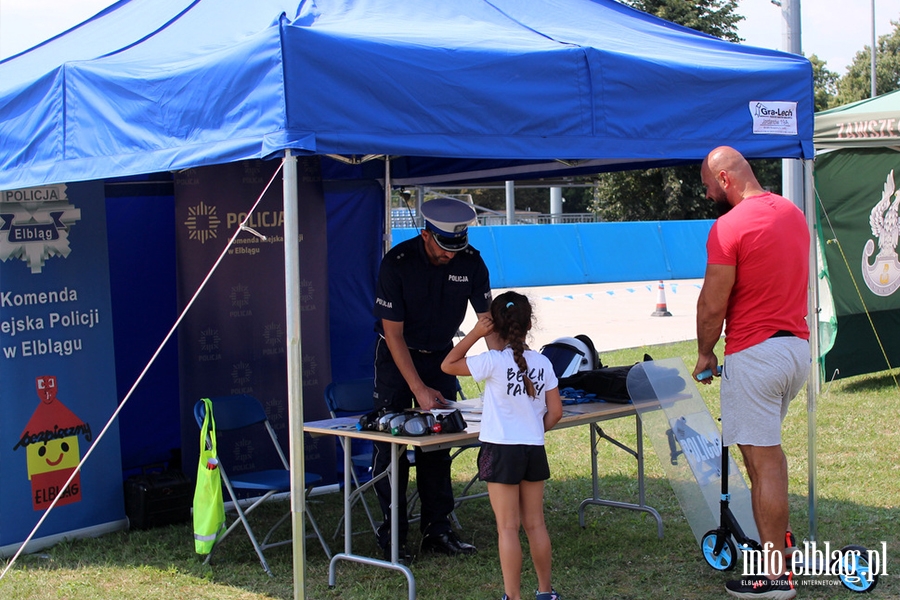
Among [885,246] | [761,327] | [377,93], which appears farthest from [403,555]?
[885,246]

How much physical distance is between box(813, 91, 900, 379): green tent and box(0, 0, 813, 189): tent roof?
4.55 metres

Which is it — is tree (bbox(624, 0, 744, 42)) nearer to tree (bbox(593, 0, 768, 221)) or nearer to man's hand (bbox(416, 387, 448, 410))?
tree (bbox(593, 0, 768, 221))

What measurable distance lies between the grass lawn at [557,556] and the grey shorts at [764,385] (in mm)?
759

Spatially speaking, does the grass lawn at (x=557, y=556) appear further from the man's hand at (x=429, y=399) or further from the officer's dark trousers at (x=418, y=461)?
the man's hand at (x=429, y=399)

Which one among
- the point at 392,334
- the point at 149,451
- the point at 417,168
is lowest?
the point at 149,451

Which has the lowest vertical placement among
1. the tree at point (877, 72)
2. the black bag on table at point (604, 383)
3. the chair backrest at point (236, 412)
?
the chair backrest at point (236, 412)

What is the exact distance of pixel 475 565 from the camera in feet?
15.6

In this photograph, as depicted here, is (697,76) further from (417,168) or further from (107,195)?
(107,195)

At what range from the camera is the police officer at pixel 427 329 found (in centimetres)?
454

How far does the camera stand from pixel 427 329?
4750 mm

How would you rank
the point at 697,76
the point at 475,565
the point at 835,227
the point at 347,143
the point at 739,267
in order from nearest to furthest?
the point at 347,143, the point at 739,267, the point at 697,76, the point at 475,565, the point at 835,227

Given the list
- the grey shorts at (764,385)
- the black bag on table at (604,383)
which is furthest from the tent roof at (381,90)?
the black bag on table at (604,383)

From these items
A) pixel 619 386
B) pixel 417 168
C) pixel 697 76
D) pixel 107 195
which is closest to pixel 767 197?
pixel 697 76

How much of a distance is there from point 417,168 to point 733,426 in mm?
3179
